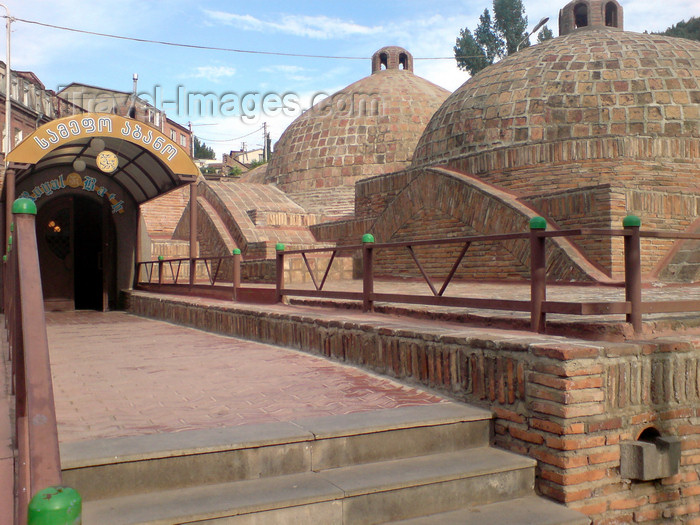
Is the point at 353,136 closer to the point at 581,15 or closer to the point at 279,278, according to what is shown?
the point at 581,15

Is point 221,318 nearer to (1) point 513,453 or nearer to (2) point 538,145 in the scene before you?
(1) point 513,453

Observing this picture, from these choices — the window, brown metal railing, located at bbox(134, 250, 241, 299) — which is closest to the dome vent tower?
the window

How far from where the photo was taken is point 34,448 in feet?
5.79

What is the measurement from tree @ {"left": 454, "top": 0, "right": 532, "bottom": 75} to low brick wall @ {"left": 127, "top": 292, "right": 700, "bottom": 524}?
42.7 meters

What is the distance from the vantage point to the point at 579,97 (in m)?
12.9

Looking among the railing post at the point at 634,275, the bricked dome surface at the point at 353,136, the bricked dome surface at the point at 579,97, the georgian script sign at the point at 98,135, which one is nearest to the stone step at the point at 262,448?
the railing post at the point at 634,275

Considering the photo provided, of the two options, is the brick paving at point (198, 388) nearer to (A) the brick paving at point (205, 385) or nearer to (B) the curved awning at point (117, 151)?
(A) the brick paving at point (205, 385)

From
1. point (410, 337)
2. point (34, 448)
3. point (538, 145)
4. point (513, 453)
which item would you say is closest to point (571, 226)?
point (538, 145)

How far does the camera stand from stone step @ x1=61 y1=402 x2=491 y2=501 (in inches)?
110

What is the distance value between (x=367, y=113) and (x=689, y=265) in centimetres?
1726

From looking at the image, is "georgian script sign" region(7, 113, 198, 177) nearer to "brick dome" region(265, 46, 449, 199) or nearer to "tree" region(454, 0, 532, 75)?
"brick dome" region(265, 46, 449, 199)

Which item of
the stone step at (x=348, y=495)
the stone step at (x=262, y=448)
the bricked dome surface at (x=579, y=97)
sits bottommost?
the stone step at (x=348, y=495)

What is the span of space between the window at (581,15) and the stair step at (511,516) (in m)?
15.9

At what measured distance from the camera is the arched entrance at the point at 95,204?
1094cm
